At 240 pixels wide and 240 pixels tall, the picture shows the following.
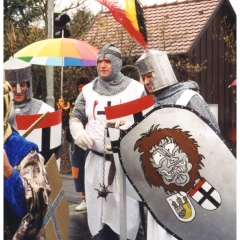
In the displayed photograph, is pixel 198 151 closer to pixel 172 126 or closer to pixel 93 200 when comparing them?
pixel 172 126

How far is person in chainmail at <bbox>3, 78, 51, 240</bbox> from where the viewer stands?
2332 millimetres

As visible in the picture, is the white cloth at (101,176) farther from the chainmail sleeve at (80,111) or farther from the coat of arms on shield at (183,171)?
the coat of arms on shield at (183,171)

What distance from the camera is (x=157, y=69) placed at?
4043 mm

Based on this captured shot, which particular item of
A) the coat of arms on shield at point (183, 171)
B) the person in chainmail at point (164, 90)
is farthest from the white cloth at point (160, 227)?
the coat of arms on shield at point (183, 171)

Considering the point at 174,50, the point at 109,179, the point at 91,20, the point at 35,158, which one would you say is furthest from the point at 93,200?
the point at 174,50

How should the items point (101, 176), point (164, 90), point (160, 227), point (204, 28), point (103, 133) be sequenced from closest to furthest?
point (160, 227) → point (164, 90) → point (103, 133) → point (101, 176) → point (204, 28)

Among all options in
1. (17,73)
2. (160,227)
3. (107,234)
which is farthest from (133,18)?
(107,234)

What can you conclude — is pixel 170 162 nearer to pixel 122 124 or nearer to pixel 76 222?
pixel 122 124

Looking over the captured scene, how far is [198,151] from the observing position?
345cm

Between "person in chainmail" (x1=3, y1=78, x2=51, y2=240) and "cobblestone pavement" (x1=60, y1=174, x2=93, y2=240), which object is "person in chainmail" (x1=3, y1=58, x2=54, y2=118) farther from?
"person in chainmail" (x1=3, y1=78, x2=51, y2=240)

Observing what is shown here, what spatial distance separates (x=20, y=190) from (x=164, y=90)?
1845 millimetres

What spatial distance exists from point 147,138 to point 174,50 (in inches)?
415

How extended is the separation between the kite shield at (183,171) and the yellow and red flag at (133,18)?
751mm

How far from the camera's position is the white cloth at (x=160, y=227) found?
3.75 meters
